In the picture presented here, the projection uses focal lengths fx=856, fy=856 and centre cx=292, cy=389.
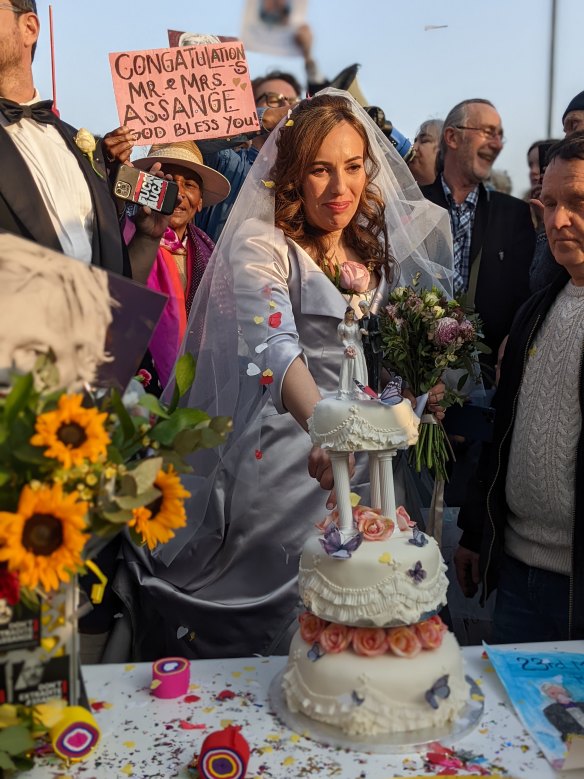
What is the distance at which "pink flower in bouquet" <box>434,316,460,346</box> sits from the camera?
7.92ft

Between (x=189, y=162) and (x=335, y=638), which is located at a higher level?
(x=189, y=162)

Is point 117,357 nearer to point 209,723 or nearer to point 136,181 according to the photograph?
point 209,723

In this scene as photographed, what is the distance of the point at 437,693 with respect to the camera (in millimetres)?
1525

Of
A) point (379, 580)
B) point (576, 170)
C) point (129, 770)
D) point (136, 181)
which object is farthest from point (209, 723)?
point (136, 181)

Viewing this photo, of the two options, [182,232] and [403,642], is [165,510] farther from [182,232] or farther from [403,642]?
[182,232]

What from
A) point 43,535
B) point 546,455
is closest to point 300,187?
point 546,455

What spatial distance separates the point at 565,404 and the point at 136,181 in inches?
60.0

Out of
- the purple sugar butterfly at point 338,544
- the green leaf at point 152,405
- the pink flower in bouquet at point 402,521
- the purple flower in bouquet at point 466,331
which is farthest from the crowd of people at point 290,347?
the green leaf at point 152,405

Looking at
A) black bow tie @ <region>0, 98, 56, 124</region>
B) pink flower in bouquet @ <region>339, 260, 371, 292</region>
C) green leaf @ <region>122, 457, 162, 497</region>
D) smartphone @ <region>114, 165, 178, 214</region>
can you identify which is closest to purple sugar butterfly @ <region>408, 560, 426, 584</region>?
green leaf @ <region>122, 457, 162, 497</region>

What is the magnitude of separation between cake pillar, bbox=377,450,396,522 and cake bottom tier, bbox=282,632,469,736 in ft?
0.89

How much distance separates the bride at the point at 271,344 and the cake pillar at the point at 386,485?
776 millimetres

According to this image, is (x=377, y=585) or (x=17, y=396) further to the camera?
(x=377, y=585)

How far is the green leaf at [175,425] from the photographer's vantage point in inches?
52.7

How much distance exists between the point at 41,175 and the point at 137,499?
1.67 m
